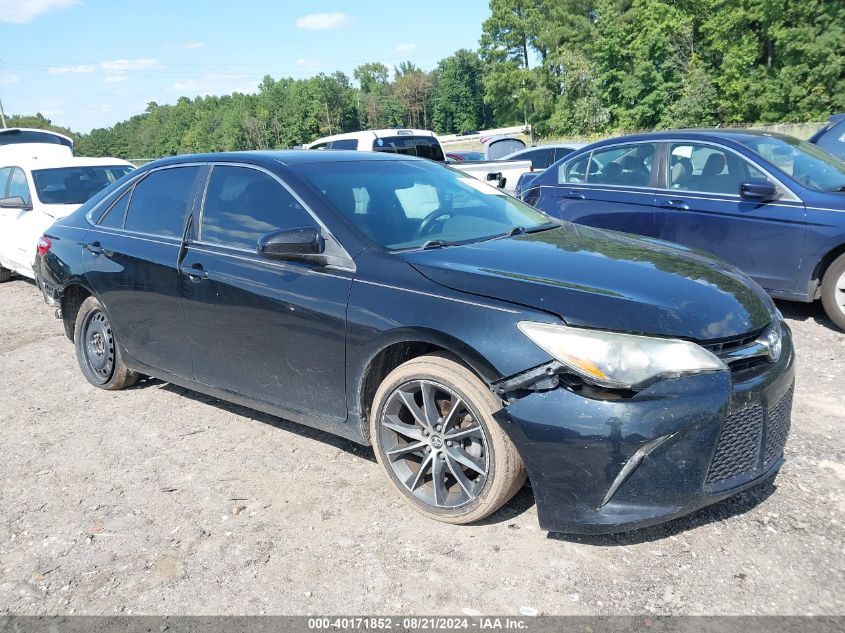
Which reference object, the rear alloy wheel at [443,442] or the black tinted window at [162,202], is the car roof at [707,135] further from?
the rear alloy wheel at [443,442]

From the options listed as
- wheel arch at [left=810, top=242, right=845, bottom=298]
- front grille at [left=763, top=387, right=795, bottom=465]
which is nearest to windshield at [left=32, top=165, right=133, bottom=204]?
wheel arch at [left=810, top=242, right=845, bottom=298]

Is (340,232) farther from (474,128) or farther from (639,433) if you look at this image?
(474,128)

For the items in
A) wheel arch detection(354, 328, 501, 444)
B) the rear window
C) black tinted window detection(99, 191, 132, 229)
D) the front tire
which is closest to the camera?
wheel arch detection(354, 328, 501, 444)

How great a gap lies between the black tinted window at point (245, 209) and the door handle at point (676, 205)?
4007mm

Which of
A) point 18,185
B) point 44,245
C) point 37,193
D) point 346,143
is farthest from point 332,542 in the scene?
point 346,143

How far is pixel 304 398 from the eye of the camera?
3527 millimetres

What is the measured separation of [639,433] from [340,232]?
5.73 ft

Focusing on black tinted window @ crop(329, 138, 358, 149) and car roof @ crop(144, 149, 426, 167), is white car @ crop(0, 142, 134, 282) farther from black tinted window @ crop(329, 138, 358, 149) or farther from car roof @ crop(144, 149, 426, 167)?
black tinted window @ crop(329, 138, 358, 149)

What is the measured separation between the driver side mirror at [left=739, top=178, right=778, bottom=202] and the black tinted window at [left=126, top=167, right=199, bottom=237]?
4.40m

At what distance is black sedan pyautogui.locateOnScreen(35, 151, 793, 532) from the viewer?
256 centimetres

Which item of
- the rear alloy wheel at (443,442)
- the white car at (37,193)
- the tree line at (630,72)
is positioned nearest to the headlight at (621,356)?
the rear alloy wheel at (443,442)

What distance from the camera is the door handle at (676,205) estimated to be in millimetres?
6156

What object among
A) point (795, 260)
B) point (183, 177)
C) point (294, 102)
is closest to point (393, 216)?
point (183, 177)

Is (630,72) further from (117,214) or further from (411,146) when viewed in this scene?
(117,214)
